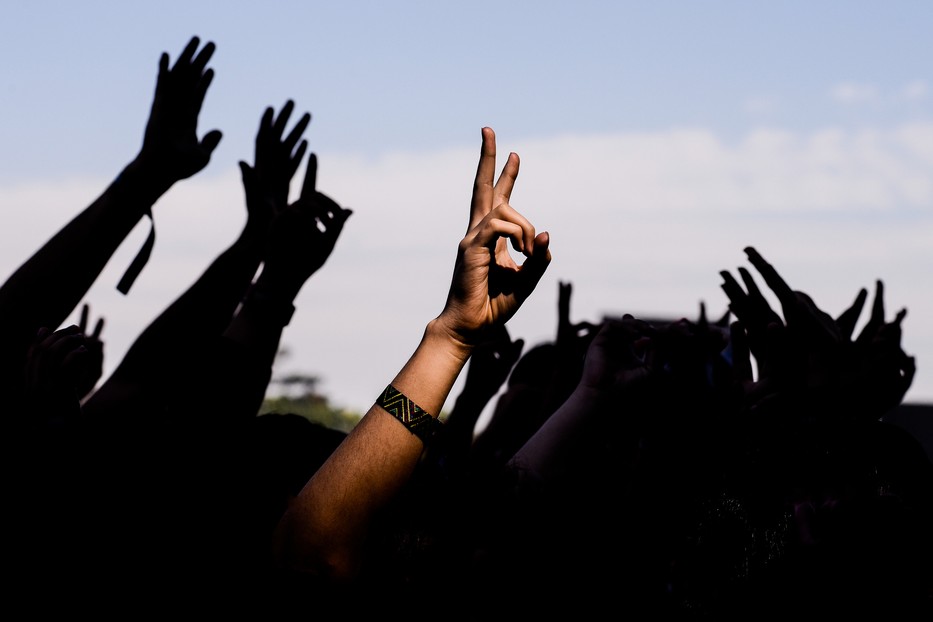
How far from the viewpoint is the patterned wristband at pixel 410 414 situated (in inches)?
96.2

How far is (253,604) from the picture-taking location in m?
2.68

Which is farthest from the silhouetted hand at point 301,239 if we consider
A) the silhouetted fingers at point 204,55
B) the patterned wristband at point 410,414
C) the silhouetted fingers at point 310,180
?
the patterned wristband at point 410,414

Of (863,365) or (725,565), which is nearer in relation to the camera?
(725,565)

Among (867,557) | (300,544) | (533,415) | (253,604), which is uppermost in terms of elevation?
(533,415)

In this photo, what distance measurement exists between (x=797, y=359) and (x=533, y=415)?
143 cm

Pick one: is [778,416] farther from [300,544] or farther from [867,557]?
[300,544]

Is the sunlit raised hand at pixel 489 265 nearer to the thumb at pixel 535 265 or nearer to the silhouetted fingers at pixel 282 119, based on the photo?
the thumb at pixel 535 265

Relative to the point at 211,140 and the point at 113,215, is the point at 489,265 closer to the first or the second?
the point at 113,215

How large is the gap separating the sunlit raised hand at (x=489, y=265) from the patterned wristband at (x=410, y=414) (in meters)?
0.21

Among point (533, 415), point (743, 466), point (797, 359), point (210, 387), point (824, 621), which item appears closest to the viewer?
point (824, 621)

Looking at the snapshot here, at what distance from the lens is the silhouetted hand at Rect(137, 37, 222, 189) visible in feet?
13.0

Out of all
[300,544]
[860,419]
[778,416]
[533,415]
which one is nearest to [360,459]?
[300,544]

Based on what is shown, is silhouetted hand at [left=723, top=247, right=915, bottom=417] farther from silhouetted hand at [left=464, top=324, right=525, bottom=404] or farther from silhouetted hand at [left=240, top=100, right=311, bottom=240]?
silhouetted hand at [left=240, top=100, right=311, bottom=240]

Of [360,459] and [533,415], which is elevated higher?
[533,415]
